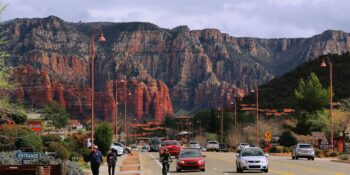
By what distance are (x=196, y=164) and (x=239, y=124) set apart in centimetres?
9501

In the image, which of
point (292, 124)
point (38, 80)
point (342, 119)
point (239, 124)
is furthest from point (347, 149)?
point (38, 80)

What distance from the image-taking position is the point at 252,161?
1563 inches

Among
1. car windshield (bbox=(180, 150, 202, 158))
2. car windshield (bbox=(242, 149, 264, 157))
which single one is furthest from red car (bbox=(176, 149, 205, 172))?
car windshield (bbox=(242, 149, 264, 157))

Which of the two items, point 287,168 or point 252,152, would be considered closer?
point 252,152

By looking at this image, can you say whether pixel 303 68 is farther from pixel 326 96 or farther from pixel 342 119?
pixel 342 119

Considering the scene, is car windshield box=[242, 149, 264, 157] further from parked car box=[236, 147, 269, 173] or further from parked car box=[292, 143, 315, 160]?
parked car box=[292, 143, 315, 160]

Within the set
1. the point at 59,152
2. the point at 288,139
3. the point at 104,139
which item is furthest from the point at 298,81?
the point at 59,152

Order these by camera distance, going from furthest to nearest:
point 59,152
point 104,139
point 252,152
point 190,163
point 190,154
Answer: point 104,139
point 59,152
point 190,154
point 190,163
point 252,152

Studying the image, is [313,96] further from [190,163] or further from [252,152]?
[252,152]

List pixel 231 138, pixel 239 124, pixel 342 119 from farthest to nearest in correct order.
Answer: pixel 239 124 → pixel 231 138 → pixel 342 119

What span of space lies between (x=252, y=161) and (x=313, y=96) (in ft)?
236

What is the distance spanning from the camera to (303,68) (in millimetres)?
156125

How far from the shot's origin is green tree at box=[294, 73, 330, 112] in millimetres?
108500

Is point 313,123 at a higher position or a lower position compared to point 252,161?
lower
